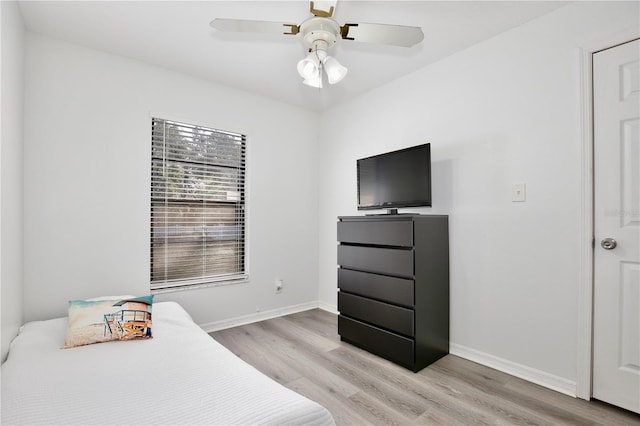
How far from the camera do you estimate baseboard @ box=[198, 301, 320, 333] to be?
299cm

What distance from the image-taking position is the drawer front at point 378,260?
88.0 inches

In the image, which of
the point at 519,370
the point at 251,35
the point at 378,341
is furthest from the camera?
the point at 378,341

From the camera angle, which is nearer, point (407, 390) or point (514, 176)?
point (407, 390)

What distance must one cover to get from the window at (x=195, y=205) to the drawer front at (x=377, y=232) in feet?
4.01

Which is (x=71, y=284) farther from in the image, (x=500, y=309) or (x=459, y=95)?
(x=459, y=95)

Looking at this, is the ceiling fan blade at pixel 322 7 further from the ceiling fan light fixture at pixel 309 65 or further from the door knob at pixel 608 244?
the door knob at pixel 608 244

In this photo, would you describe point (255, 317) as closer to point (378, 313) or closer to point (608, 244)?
point (378, 313)

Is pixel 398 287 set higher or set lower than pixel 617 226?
lower

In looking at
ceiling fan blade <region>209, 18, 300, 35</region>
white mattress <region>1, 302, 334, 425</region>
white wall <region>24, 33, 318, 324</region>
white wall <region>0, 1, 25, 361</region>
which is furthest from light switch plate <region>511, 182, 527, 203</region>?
white wall <region>0, 1, 25, 361</region>

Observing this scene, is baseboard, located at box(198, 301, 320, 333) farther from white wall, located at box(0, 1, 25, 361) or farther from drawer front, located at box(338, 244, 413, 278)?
white wall, located at box(0, 1, 25, 361)

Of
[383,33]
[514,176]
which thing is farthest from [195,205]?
[514,176]

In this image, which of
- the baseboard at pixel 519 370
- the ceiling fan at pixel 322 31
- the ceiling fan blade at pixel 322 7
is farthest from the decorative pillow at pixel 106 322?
the baseboard at pixel 519 370

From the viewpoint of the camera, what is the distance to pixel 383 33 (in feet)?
5.39

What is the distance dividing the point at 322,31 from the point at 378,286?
1.82 meters
